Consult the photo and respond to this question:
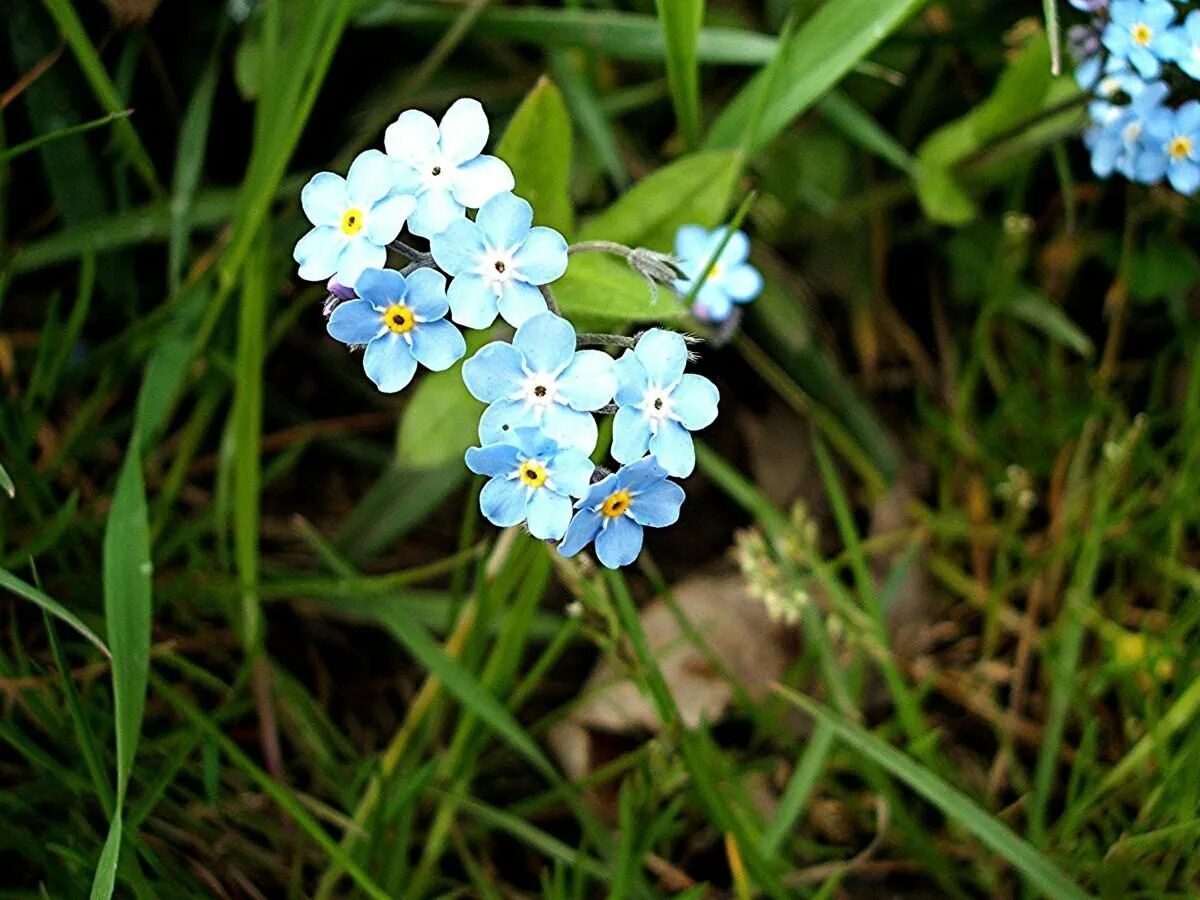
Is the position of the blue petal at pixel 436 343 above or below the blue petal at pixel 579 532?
above

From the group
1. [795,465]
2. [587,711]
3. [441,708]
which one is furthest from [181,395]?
[795,465]

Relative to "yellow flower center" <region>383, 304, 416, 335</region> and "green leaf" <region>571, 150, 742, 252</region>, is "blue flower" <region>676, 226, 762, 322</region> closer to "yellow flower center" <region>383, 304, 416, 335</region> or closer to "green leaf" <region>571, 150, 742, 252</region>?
"green leaf" <region>571, 150, 742, 252</region>

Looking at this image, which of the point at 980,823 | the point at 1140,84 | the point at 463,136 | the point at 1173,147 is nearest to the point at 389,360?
the point at 463,136

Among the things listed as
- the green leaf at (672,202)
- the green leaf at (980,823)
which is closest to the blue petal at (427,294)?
the green leaf at (672,202)

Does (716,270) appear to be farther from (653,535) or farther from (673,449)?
(673,449)

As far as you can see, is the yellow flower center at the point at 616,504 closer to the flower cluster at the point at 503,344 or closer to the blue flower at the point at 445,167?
the flower cluster at the point at 503,344

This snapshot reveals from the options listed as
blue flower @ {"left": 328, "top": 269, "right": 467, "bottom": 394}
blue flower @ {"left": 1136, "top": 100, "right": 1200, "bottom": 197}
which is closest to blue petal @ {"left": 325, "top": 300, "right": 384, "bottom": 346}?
blue flower @ {"left": 328, "top": 269, "right": 467, "bottom": 394}

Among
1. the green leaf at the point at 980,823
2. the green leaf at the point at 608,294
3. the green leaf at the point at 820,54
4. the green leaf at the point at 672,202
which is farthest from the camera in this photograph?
the green leaf at the point at 672,202
